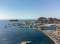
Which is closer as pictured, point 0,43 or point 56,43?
point 56,43

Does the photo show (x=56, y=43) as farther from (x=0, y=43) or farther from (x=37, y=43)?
(x=0, y=43)

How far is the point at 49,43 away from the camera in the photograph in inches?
1054

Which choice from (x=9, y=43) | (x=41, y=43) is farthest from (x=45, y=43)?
(x=9, y=43)

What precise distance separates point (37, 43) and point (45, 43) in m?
1.61

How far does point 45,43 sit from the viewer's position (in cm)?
2669

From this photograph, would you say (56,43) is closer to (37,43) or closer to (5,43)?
(37,43)

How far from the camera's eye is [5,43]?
1081 inches

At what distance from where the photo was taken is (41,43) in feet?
87.6

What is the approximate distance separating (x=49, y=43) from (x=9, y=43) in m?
8.18

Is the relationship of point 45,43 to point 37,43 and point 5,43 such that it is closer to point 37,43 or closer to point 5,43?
point 37,43

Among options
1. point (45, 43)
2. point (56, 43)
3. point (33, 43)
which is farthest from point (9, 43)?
point (56, 43)

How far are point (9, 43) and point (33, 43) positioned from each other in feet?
16.3

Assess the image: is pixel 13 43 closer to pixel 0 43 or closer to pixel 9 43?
pixel 9 43

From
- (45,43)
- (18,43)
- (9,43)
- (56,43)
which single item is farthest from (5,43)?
(56,43)
